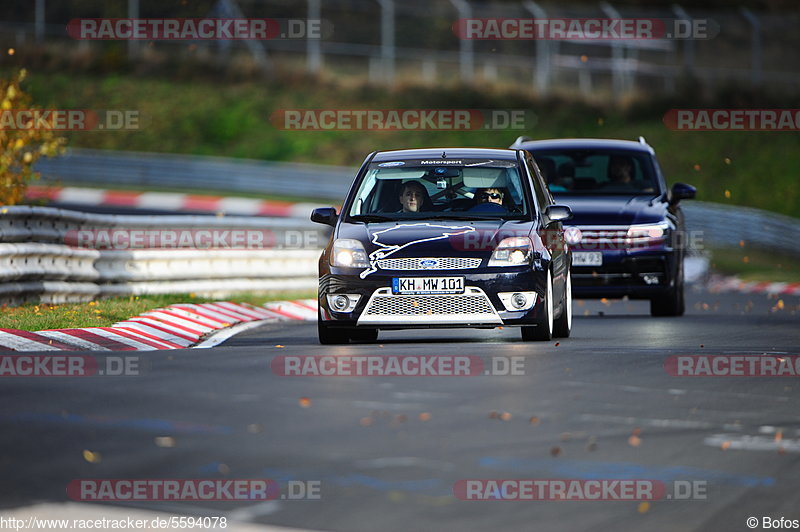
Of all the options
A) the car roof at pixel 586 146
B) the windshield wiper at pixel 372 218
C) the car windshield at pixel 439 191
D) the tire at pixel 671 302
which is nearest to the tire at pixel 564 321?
the car windshield at pixel 439 191

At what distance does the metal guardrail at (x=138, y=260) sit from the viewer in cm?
1562

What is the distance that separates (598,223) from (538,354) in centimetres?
602

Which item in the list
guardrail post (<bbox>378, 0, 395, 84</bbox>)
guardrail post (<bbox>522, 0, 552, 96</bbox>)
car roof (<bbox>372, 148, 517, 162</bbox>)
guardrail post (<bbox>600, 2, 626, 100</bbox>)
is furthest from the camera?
guardrail post (<bbox>522, 0, 552, 96</bbox>)

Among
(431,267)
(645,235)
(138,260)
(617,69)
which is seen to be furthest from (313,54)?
(431,267)

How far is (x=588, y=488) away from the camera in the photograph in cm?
684

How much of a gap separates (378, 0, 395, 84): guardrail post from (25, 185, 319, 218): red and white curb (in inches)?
246

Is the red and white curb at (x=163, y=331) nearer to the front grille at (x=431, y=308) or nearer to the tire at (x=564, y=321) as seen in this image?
the front grille at (x=431, y=308)

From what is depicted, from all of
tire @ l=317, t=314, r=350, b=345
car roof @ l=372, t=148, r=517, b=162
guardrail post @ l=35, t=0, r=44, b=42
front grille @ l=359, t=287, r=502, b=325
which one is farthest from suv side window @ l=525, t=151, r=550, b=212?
guardrail post @ l=35, t=0, r=44, b=42

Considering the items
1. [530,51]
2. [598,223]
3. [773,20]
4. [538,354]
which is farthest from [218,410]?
[530,51]

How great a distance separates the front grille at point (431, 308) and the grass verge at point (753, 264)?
18102mm

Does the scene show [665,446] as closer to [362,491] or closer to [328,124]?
[362,491]

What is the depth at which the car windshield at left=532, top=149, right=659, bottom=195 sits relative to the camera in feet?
60.0

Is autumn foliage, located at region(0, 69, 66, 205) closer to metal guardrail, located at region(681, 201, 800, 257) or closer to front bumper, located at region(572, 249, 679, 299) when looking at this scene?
front bumper, located at region(572, 249, 679, 299)

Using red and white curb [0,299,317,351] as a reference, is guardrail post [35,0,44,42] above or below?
above
